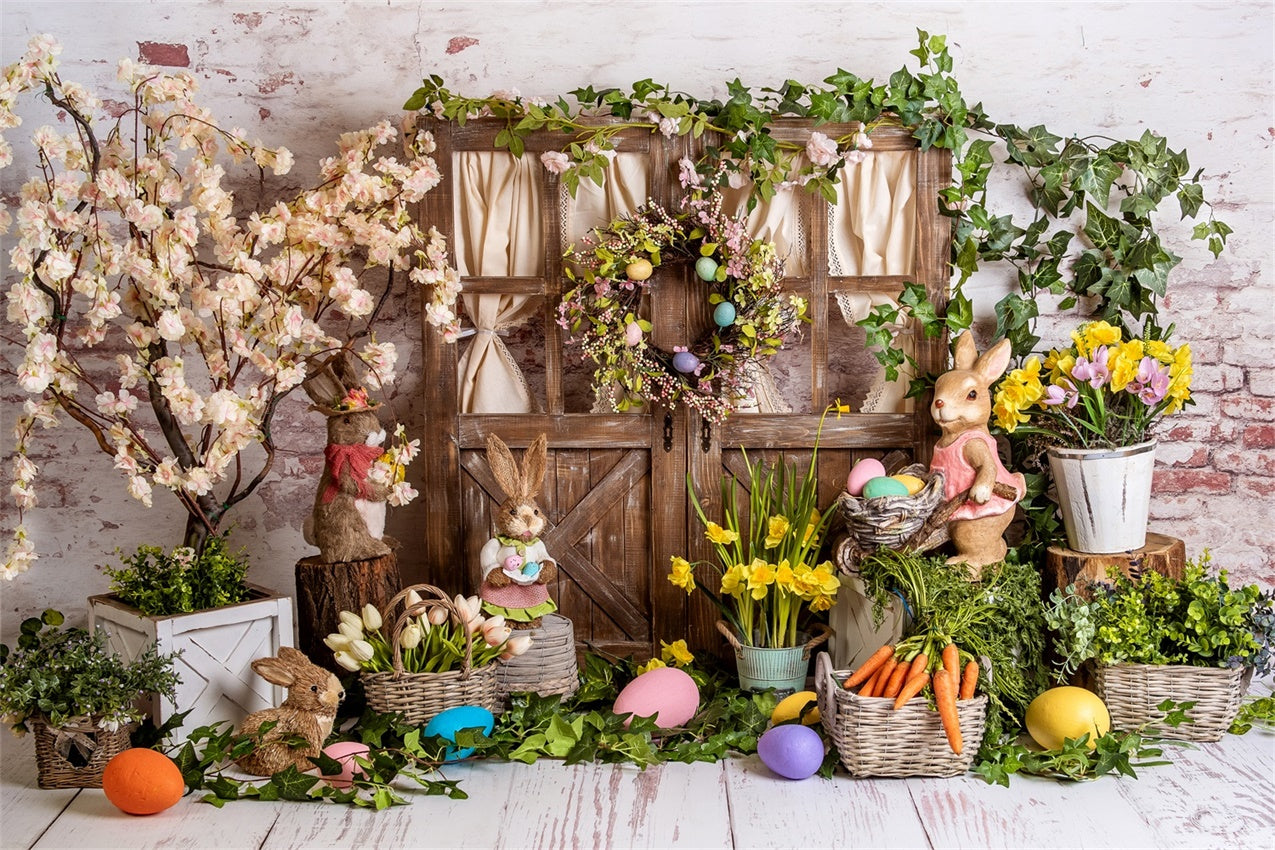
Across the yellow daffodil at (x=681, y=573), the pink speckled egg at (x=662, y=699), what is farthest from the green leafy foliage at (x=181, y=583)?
the yellow daffodil at (x=681, y=573)

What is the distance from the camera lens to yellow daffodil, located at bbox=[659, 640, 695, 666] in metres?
3.37

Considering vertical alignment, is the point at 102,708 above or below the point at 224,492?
below

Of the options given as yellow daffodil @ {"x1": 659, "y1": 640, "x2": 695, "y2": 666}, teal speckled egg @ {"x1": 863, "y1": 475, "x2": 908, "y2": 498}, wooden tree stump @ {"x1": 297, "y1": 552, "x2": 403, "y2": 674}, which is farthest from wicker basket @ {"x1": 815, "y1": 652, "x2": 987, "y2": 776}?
wooden tree stump @ {"x1": 297, "y1": 552, "x2": 403, "y2": 674}

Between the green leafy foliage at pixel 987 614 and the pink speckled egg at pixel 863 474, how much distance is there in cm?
20

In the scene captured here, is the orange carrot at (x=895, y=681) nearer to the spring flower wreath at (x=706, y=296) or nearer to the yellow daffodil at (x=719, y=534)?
the yellow daffodil at (x=719, y=534)

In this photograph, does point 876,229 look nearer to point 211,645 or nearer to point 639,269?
point 639,269

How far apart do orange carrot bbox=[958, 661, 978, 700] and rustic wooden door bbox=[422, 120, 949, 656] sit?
3.01ft

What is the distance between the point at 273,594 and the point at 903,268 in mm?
2241

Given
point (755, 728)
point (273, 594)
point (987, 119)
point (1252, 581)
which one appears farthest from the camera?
point (1252, 581)

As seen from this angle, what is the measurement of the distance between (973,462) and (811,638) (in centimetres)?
77

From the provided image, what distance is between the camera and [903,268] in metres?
3.49

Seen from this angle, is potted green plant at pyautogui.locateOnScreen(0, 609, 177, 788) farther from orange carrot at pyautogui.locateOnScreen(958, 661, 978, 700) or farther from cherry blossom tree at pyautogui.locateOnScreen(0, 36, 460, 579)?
orange carrot at pyautogui.locateOnScreen(958, 661, 978, 700)

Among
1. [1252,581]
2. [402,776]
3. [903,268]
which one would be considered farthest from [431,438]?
[1252,581]

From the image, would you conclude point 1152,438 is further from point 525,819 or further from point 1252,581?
point 525,819
